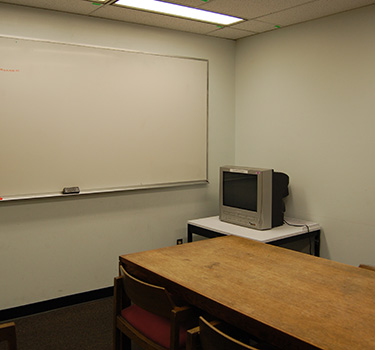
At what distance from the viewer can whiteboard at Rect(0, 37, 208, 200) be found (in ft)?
10.6

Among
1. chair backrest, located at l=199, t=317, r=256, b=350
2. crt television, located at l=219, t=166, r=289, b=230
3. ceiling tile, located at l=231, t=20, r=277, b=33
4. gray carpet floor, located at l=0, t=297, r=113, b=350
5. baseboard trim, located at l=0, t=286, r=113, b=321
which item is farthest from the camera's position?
ceiling tile, located at l=231, t=20, r=277, b=33

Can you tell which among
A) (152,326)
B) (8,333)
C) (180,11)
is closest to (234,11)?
(180,11)

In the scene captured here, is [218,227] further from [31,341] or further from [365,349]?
[365,349]

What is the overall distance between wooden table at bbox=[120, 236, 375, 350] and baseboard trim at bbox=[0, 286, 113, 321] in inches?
61.4

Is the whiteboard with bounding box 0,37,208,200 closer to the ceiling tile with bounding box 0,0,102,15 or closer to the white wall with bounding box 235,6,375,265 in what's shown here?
the ceiling tile with bounding box 0,0,102,15

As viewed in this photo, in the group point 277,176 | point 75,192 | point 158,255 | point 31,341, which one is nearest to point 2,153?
point 75,192

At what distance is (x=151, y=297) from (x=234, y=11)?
8.02 ft

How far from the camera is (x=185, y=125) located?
4.14 meters

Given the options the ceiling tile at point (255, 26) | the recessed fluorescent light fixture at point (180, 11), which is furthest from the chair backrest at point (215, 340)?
the ceiling tile at point (255, 26)

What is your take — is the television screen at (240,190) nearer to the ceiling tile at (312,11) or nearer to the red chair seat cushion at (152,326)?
the ceiling tile at (312,11)

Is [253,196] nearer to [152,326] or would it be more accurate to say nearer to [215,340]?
[152,326]

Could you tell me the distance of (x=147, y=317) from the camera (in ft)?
6.93

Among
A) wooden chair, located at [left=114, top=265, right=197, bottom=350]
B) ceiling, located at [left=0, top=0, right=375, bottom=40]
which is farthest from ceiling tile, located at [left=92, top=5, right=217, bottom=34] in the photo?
wooden chair, located at [left=114, top=265, right=197, bottom=350]

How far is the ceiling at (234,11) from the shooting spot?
10.3 ft
